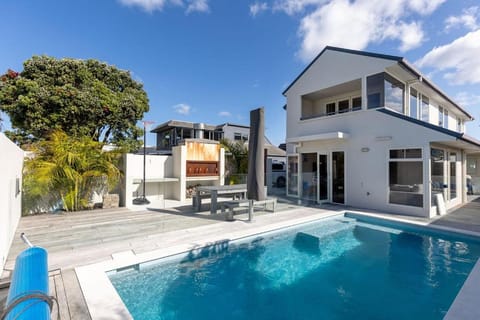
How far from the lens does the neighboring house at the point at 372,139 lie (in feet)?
30.1

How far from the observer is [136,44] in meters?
12.8

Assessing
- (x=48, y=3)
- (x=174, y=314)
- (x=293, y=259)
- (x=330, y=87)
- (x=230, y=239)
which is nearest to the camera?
(x=174, y=314)

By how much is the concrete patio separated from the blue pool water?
0.76 metres

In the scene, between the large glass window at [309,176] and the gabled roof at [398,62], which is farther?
the large glass window at [309,176]

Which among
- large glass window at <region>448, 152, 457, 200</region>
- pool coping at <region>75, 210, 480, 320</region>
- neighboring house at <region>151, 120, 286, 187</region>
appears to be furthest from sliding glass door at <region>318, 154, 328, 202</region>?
neighboring house at <region>151, 120, 286, 187</region>

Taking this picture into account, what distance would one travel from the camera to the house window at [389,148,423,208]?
9.02 m

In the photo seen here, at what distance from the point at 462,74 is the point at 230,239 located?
1769 cm

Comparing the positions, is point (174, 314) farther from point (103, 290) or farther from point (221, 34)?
point (221, 34)

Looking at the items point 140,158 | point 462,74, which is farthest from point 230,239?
point 462,74

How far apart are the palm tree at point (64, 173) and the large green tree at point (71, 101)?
2.29m

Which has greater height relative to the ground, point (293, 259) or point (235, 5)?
point (235, 5)

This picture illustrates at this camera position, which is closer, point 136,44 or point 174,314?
point 174,314

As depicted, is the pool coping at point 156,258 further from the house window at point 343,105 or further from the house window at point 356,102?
the house window at point 343,105

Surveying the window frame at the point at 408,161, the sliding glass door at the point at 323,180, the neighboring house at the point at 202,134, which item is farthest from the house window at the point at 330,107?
the neighboring house at the point at 202,134
